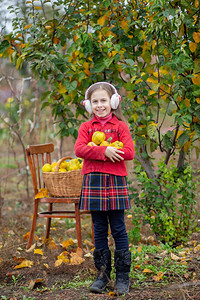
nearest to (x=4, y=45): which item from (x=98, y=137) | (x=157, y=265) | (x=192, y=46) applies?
(x=98, y=137)

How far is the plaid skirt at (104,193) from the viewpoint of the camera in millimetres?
2258

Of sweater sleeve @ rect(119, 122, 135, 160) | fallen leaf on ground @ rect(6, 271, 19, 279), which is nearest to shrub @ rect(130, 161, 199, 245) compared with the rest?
sweater sleeve @ rect(119, 122, 135, 160)

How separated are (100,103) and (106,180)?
517mm

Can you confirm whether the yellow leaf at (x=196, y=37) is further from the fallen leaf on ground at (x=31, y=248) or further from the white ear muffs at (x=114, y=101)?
the fallen leaf on ground at (x=31, y=248)

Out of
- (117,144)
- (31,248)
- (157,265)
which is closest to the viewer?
(117,144)

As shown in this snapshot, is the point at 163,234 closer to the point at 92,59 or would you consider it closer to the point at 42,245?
the point at 42,245

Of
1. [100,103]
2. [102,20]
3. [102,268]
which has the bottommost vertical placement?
[102,268]

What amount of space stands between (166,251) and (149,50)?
176cm

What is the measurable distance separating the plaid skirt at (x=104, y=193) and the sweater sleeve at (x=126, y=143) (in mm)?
156

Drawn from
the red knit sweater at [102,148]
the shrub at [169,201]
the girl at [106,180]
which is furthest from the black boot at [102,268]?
the shrub at [169,201]

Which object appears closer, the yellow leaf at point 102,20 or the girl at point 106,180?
the girl at point 106,180

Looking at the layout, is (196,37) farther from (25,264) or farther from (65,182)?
(25,264)

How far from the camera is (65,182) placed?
3.12m

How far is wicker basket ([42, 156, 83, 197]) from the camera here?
3.10 metres
